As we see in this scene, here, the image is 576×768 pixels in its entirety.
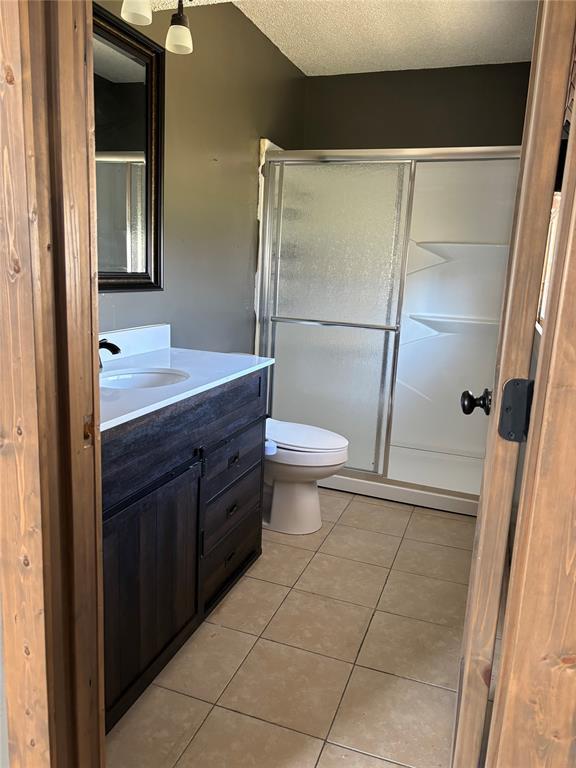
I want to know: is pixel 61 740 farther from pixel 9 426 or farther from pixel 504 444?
pixel 504 444

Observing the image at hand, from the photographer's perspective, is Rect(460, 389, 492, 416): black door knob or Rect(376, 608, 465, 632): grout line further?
Rect(376, 608, 465, 632): grout line

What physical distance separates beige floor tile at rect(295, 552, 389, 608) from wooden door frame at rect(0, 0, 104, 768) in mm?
1338

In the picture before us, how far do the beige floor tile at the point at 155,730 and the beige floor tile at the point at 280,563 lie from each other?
724 millimetres

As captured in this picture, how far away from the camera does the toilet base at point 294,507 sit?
2.82 meters

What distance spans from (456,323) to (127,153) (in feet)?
6.04

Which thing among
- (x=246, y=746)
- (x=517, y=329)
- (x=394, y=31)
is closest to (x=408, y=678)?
(x=246, y=746)

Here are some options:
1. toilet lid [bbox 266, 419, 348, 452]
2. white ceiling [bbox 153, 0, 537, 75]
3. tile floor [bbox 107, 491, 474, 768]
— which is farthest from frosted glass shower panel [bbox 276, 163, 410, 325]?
tile floor [bbox 107, 491, 474, 768]

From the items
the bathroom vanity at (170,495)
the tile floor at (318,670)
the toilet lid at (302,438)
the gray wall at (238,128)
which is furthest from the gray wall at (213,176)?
the tile floor at (318,670)

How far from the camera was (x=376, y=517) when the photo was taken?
3.08m

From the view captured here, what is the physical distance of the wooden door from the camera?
787mm

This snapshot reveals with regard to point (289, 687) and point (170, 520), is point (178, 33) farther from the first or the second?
point (289, 687)

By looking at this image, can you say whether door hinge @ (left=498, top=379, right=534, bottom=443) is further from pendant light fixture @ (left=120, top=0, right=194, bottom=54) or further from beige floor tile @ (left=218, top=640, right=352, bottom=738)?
pendant light fixture @ (left=120, top=0, right=194, bottom=54)

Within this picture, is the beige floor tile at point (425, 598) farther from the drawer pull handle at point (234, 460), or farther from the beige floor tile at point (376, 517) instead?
the drawer pull handle at point (234, 460)

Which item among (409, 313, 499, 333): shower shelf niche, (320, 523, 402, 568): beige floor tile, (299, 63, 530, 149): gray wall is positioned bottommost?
(320, 523, 402, 568): beige floor tile
